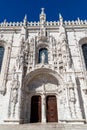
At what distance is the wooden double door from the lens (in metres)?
12.2

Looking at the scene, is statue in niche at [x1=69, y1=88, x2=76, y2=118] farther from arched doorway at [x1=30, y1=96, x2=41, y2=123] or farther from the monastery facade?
arched doorway at [x1=30, y1=96, x2=41, y2=123]

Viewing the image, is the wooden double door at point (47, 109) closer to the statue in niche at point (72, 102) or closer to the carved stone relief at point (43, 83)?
the carved stone relief at point (43, 83)

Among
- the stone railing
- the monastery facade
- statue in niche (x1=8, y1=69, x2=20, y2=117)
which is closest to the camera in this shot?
statue in niche (x1=8, y1=69, x2=20, y2=117)

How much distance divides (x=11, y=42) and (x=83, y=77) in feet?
28.0

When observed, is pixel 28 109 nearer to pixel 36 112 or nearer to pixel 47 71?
pixel 36 112

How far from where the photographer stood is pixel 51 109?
1266 cm

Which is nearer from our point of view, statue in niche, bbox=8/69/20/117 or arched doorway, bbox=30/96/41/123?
statue in niche, bbox=8/69/20/117

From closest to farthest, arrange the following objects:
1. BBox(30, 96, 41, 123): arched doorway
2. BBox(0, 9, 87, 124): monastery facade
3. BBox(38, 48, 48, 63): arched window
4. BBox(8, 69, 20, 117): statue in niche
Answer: BBox(8, 69, 20, 117): statue in niche → BBox(0, 9, 87, 124): monastery facade → BBox(30, 96, 41, 123): arched doorway → BBox(38, 48, 48, 63): arched window

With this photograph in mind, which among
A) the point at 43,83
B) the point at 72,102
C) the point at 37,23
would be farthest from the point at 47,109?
the point at 37,23

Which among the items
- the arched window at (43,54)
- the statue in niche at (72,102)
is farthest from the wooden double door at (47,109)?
the arched window at (43,54)

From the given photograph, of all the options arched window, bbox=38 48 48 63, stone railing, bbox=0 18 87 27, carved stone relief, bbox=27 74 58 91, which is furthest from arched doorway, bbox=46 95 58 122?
stone railing, bbox=0 18 87 27

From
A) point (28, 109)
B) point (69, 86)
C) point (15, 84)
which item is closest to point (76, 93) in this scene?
point (69, 86)

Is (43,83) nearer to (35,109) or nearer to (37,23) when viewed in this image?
(35,109)

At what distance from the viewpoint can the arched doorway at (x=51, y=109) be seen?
12273 mm
